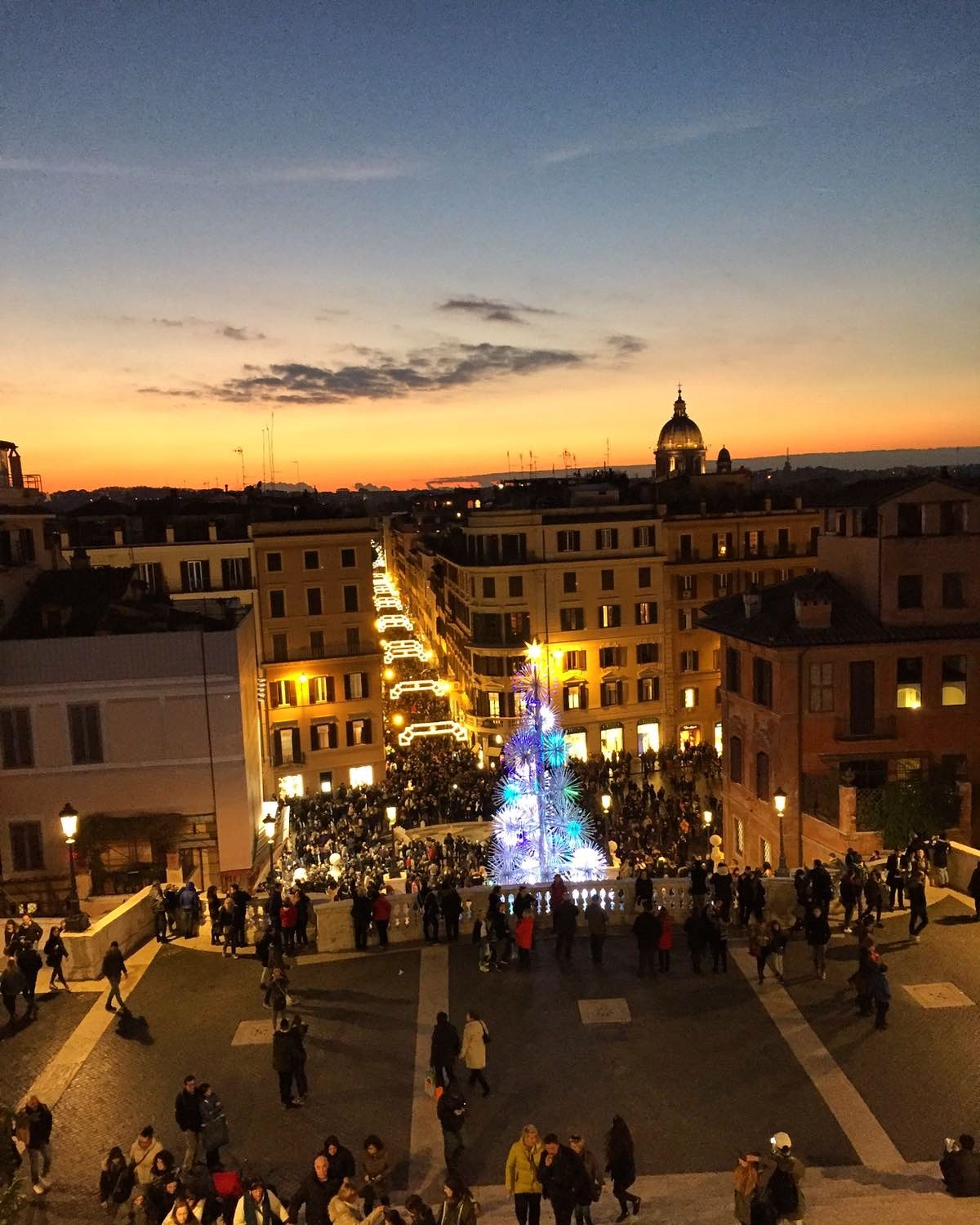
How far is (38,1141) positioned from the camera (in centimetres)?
1243

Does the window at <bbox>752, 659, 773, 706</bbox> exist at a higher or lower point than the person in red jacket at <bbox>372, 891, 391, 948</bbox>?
higher

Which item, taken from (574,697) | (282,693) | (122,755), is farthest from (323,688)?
(122,755)

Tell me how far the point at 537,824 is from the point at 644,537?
30877 millimetres

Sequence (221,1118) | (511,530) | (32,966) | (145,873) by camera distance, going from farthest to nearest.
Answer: (511,530) < (145,873) < (32,966) < (221,1118)

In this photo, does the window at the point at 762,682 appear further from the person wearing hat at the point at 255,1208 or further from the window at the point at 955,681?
A: the person wearing hat at the point at 255,1208

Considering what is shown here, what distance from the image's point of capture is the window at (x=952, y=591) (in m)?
32.2

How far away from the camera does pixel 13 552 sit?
3412 cm

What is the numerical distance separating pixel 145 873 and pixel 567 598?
3048cm

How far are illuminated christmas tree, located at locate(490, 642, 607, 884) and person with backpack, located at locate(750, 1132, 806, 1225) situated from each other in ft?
45.1

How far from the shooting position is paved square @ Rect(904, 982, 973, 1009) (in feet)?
54.5

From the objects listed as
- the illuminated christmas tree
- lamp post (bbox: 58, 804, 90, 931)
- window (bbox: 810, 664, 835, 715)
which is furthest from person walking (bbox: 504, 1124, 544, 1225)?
window (bbox: 810, 664, 835, 715)

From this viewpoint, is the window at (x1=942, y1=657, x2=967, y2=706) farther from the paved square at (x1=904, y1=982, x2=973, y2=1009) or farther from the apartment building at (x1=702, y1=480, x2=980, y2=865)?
the paved square at (x1=904, y1=982, x2=973, y2=1009)

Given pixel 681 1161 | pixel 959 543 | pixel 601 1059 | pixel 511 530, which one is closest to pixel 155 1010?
pixel 601 1059

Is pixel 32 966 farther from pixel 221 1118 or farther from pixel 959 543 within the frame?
pixel 959 543
